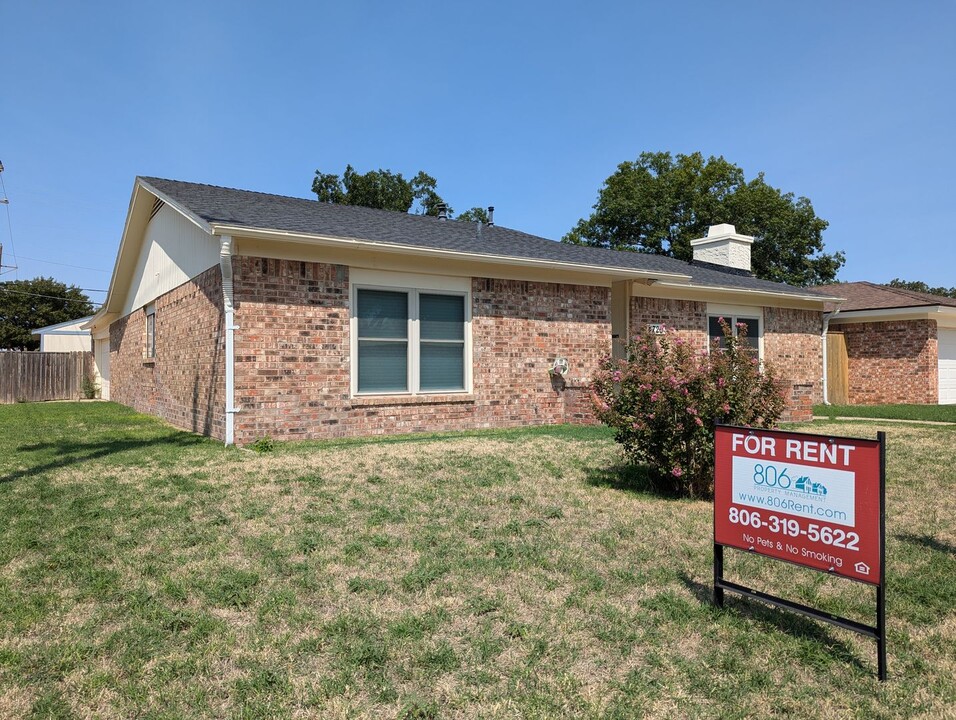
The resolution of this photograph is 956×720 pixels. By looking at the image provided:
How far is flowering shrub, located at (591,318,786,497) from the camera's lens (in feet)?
20.6

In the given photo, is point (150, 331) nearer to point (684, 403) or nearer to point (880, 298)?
point (684, 403)

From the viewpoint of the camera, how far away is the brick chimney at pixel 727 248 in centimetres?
2142

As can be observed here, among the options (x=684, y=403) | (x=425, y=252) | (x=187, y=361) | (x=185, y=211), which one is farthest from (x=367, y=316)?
(x=684, y=403)

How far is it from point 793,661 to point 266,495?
4.64m

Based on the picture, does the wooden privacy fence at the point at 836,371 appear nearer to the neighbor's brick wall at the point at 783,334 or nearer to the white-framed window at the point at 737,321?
the neighbor's brick wall at the point at 783,334

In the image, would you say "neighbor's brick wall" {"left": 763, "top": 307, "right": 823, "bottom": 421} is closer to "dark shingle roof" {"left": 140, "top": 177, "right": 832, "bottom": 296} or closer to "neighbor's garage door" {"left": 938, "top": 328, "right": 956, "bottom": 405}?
"dark shingle roof" {"left": 140, "top": 177, "right": 832, "bottom": 296}

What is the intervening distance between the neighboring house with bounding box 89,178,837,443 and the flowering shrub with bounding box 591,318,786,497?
394 centimetres

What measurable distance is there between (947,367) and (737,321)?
7.13m

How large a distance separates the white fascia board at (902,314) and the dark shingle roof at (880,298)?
0.10m

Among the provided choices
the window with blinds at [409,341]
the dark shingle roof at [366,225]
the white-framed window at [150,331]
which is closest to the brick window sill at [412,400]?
the window with blinds at [409,341]

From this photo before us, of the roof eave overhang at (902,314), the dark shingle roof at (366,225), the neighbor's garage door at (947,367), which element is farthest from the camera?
the neighbor's garage door at (947,367)

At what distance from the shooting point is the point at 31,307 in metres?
50.3

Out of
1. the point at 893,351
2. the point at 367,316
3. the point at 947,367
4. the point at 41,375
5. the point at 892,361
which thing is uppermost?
the point at 367,316

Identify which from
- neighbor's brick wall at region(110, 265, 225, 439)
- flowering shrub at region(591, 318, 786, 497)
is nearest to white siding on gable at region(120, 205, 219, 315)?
neighbor's brick wall at region(110, 265, 225, 439)
